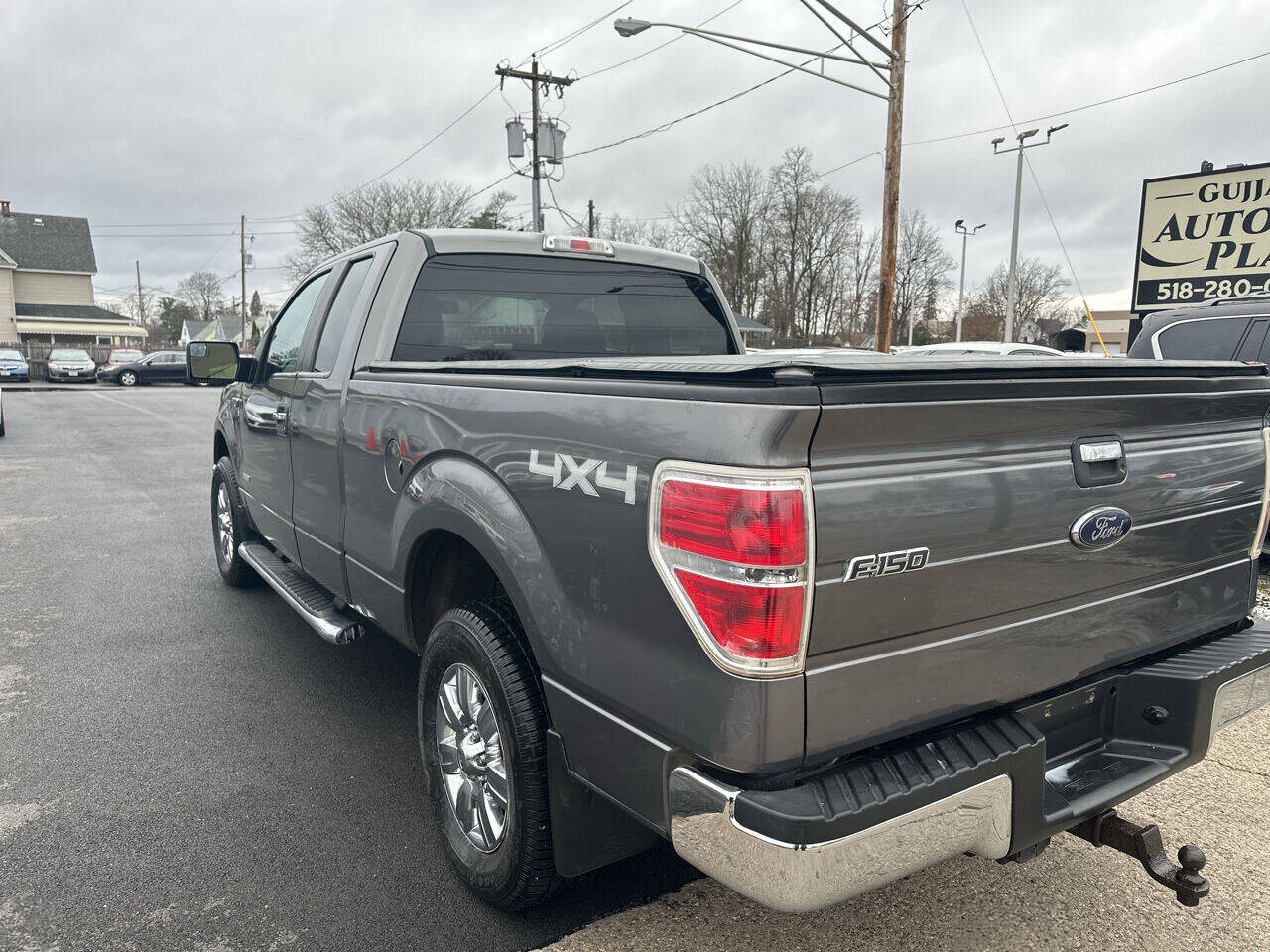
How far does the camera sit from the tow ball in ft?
7.25

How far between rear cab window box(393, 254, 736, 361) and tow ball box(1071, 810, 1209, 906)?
8.46ft

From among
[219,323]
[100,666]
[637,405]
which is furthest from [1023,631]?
[219,323]

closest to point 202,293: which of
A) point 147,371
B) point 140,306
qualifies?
point 140,306

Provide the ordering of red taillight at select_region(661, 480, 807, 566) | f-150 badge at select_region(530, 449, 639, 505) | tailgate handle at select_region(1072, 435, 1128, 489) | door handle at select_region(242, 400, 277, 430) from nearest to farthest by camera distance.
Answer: red taillight at select_region(661, 480, 807, 566)
f-150 badge at select_region(530, 449, 639, 505)
tailgate handle at select_region(1072, 435, 1128, 489)
door handle at select_region(242, 400, 277, 430)

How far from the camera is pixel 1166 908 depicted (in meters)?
2.59

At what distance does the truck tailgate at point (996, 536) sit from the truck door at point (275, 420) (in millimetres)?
3032

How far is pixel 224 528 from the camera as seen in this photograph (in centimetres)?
589

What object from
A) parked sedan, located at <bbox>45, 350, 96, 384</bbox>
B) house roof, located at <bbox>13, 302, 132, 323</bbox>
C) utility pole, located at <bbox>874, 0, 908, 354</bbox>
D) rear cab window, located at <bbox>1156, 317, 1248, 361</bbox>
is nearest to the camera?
rear cab window, located at <bbox>1156, 317, 1248, 361</bbox>

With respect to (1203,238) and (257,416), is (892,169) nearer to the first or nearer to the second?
(1203,238)

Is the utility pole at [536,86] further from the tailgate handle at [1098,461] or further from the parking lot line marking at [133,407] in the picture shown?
the tailgate handle at [1098,461]

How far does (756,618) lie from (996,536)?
0.62 metres

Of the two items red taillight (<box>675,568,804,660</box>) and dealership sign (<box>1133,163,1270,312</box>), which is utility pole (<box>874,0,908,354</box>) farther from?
red taillight (<box>675,568,804,660</box>)

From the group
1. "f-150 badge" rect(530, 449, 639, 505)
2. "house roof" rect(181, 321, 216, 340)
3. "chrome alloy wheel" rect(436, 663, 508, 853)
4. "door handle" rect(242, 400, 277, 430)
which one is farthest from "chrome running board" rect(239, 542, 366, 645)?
"house roof" rect(181, 321, 216, 340)

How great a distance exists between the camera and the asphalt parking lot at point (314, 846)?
2473 mm
